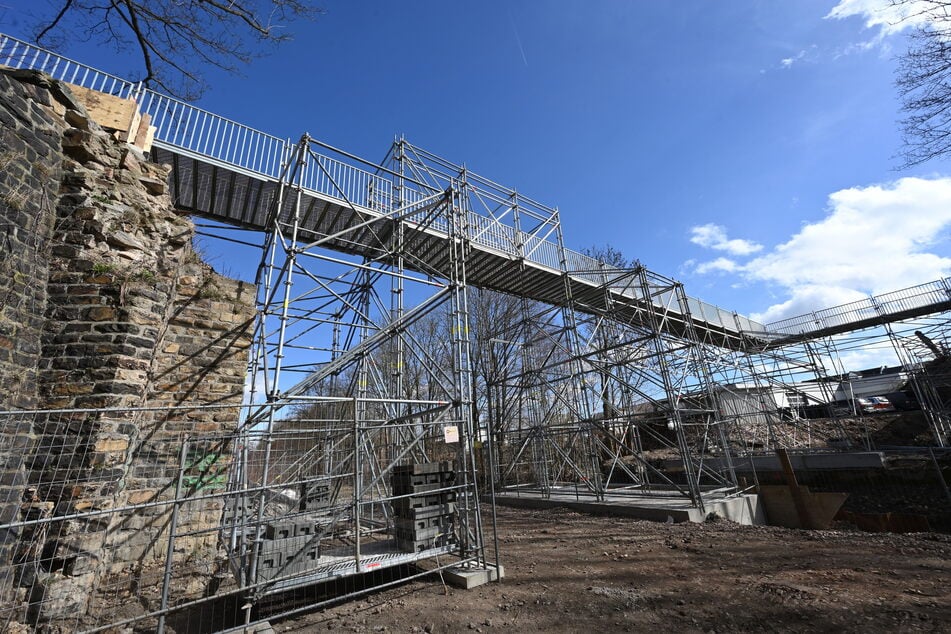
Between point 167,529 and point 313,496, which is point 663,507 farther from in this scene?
point 167,529

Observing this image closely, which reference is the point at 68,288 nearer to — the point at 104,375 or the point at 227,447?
the point at 104,375

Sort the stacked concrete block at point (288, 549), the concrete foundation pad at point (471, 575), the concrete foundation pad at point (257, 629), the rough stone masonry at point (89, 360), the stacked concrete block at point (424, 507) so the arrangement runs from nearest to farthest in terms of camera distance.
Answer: the concrete foundation pad at point (257, 629)
the rough stone masonry at point (89, 360)
the stacked concrete block at point (288, 549)
the concrete foundation pad at point (471, 575)
the stacked concrete block at point (424, 507)

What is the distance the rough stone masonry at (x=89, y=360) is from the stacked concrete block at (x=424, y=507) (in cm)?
248

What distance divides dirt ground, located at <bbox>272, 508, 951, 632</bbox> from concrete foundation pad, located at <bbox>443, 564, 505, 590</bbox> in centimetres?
10

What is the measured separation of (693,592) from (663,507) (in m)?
4.97

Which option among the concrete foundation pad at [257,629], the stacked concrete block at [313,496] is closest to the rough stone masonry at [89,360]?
the concrete foundation pad at [257,629]

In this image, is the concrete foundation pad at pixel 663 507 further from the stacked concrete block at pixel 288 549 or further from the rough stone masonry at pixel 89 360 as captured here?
the rough stone masonry at pixel 89 360

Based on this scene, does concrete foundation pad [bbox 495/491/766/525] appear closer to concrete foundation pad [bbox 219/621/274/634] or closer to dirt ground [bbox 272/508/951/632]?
dirt ground [bbox 272/508/951/632]

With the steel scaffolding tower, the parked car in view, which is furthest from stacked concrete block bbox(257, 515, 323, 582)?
the parked car

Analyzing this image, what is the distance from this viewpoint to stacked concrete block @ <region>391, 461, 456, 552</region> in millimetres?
5305

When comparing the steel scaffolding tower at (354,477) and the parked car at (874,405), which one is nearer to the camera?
the steel scaffolding tower at (354,477)

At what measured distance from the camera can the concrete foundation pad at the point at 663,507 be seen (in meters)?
8.77

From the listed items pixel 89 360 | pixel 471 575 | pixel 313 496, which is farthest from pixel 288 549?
pixel 89 360

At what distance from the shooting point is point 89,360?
483cm
